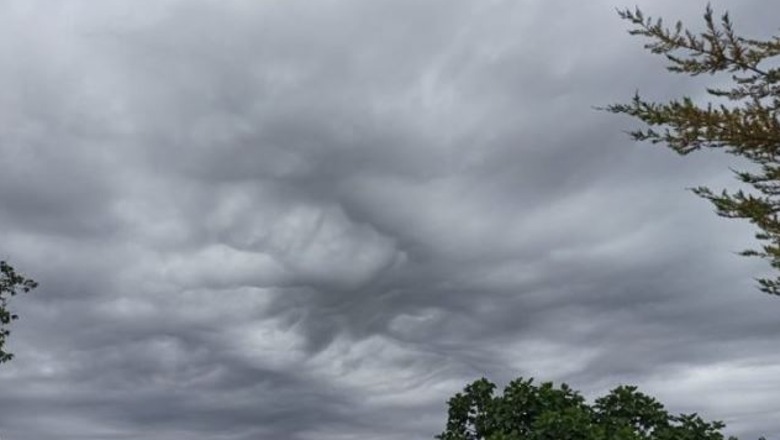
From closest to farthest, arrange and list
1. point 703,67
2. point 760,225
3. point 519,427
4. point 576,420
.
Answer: point 760,225
point 703,67
point 576,420
point 519,427

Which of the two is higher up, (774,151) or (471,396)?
(774,151)

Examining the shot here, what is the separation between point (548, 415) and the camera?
23422mm

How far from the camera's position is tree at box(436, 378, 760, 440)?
23766 mm

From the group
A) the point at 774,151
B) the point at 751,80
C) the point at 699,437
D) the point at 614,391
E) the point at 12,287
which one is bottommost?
the point at 699,437

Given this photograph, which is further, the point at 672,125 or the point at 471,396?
the point at 471,396

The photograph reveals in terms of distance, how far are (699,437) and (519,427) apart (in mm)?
5419

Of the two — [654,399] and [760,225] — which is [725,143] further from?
[654,399]

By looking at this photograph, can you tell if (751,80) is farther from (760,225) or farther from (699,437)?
(699,437)

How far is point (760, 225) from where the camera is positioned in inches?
625

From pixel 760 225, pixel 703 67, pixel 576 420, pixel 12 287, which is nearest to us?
pixel 760 225

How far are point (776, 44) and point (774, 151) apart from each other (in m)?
2.32

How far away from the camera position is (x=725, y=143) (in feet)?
53.3

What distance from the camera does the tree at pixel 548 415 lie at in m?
23.8

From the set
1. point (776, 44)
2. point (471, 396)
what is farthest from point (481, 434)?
point (776, 44)
